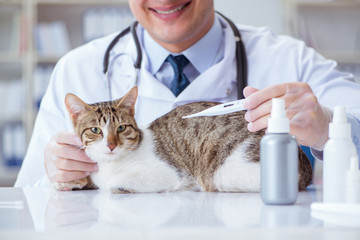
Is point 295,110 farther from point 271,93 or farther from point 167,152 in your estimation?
point 167,152

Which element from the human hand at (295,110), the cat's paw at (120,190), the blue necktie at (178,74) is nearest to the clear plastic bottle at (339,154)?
the human hand at (295,110)

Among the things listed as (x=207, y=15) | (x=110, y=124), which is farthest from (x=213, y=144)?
(x=207, y=15)

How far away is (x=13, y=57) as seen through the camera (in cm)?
308

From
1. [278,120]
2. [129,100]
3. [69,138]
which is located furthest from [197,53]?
[278,120]

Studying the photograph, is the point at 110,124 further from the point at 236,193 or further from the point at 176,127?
the point at 236,193

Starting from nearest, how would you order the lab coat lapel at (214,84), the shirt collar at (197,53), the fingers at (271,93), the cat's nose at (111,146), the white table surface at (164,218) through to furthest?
the white table surface at (164,218) < the fingers at (271,93) < the cat's nose at (111,146) < the lab coat lapel at (214,84) < the shirt collar at (197,53)

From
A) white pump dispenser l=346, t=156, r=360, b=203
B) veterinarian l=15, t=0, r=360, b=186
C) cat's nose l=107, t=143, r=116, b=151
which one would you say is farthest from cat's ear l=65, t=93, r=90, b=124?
white pump dispenser l=346, t=156, r=360, b=203

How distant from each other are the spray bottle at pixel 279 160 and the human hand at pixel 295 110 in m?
0.13

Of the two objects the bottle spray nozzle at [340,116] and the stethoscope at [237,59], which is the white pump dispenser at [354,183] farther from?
the stethoscope at [237,59]

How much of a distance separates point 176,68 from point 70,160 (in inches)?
20.1

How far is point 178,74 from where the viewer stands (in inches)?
56.4

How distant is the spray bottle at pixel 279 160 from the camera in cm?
77

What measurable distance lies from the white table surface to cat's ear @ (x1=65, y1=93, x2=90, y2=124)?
Answer: 17 centimetres

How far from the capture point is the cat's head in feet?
3.33
